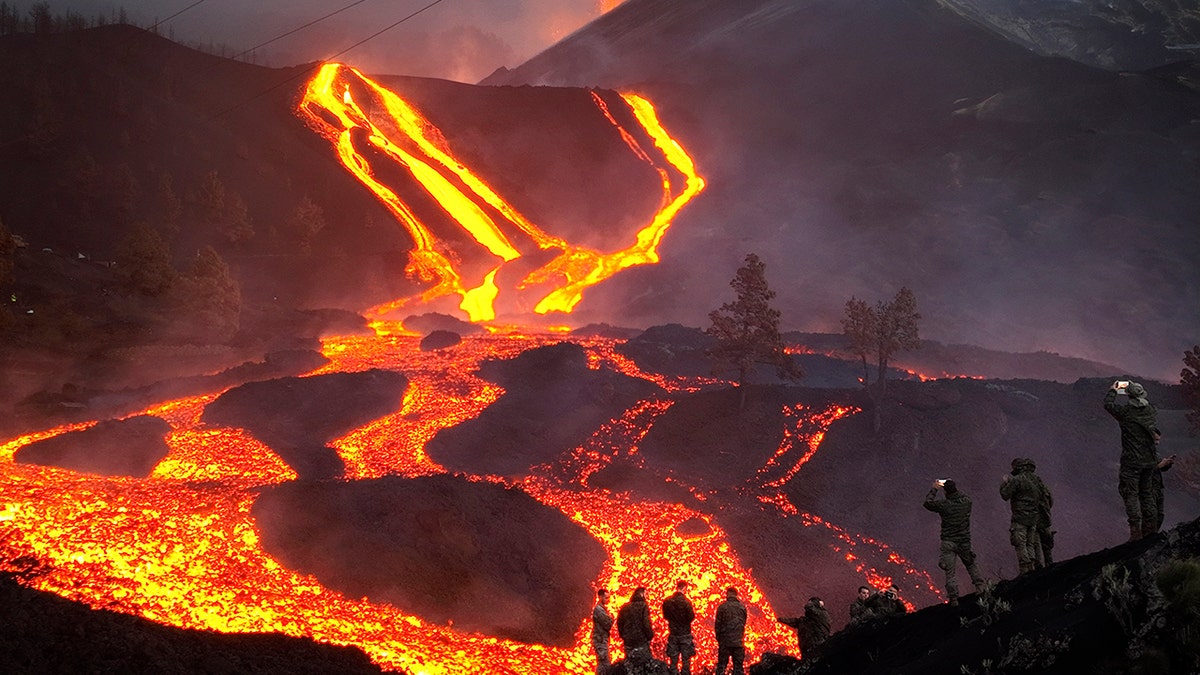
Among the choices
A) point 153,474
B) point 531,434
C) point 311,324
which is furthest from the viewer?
point 311,324

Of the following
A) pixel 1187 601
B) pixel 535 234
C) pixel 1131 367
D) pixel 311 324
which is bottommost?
pixel 1187 601

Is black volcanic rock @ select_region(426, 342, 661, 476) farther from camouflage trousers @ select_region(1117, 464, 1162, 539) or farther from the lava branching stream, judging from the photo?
camouflage trousers @ select_region(1117, 464, 1162, 539)

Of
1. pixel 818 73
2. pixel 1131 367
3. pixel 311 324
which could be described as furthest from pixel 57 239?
pixel 818 73

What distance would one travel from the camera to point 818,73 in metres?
98.8

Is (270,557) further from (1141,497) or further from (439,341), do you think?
(439,341)

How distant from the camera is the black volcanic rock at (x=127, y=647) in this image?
498 inches

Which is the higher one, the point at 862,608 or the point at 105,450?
the point at 105,450

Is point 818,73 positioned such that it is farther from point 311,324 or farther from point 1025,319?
point 311,324

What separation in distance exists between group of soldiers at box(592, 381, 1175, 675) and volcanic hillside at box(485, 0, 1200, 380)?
45107 millimetres

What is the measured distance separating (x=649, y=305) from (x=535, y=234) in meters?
19.3

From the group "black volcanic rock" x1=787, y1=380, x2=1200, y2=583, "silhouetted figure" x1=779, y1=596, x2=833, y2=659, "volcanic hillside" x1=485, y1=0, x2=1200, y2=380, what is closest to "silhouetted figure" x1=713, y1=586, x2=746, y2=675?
"silhouetted figure" x1=779, y1=596, x2=833, y2=659

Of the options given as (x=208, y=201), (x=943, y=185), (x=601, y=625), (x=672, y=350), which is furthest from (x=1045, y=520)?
(x=943, y=185)

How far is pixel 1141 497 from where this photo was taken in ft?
→ 32.8

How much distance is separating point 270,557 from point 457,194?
201 ft
